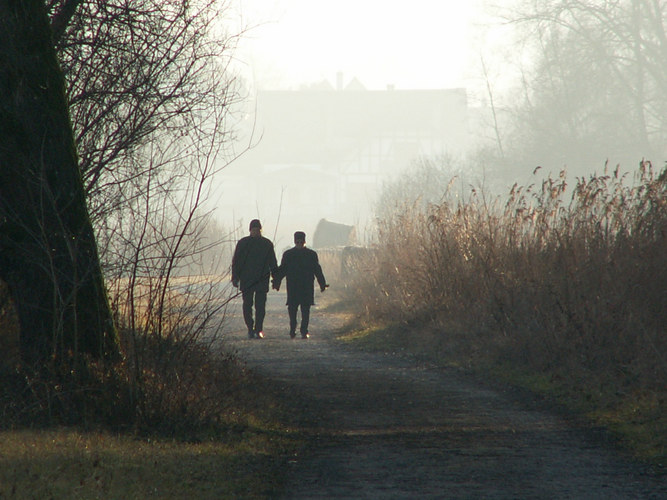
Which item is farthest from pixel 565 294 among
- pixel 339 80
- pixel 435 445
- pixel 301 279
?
pixel 339 80

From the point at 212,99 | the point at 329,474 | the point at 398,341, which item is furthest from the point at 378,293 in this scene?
the point at 329,474

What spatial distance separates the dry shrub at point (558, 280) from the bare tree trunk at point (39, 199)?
17.6 ft

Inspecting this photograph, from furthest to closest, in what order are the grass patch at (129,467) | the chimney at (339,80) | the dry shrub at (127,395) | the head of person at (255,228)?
the chimney at (339,80) < the head of person at (255,228) < the dry shrub at (127,395) < the grass patch at (129,467)

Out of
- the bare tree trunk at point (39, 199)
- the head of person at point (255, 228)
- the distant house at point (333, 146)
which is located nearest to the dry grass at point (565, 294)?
the head of person at point (255, 228)

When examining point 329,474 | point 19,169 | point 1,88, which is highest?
point 1,88

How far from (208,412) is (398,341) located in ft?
26.1

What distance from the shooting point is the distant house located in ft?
304

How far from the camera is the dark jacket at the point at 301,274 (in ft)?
60.2

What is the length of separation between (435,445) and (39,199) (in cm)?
403

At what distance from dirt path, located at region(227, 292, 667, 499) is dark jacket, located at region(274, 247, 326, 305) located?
210 inches

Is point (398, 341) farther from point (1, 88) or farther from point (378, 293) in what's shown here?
point (1, 88)

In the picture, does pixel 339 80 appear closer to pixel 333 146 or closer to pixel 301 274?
pixel 333 146

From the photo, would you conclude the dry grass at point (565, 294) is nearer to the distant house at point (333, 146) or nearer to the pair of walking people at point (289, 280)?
the pair of walking people at point (289, 280)

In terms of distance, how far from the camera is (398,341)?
16.1m
